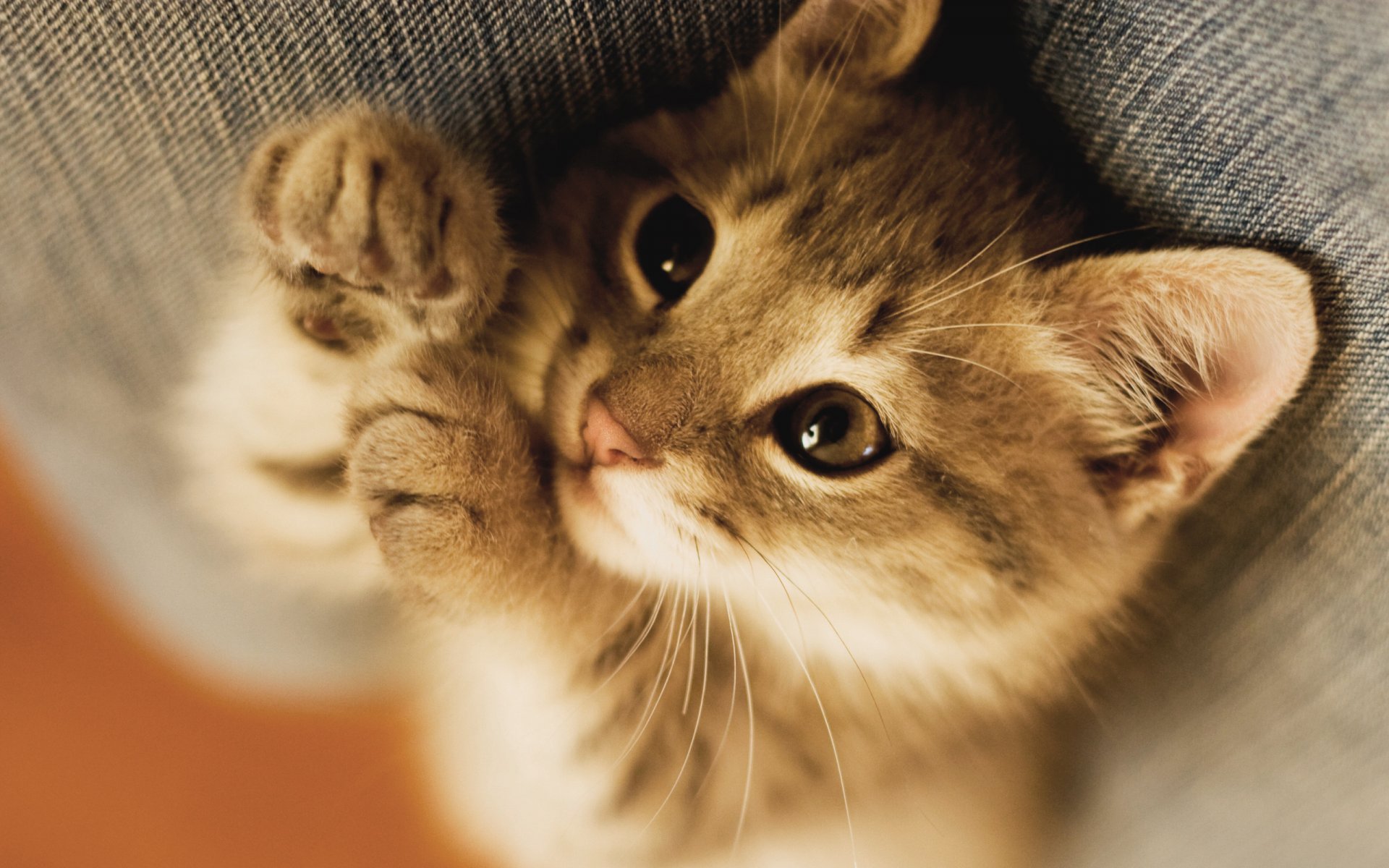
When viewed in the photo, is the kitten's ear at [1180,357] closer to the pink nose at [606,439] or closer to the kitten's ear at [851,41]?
the kitten's ear at [851,41]

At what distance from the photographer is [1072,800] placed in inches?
47.1

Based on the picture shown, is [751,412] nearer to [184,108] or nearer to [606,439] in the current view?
[606,439]

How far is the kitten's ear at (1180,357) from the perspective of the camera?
2.16 ft

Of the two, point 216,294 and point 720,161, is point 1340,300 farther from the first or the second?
point 216,294

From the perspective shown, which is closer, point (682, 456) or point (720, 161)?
point (682, 456)

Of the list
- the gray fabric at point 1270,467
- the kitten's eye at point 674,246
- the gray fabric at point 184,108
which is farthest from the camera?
the kitten's eye at point 674,246

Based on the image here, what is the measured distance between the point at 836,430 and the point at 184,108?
645mm

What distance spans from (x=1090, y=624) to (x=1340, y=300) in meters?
0.40

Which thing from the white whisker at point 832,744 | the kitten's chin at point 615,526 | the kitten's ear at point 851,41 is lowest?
the white whisker at point 832,744

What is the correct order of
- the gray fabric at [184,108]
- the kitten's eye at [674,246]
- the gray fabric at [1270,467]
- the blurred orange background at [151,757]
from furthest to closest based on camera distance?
the blurred orange background at [151,757] → the kitten's eye at [674,246] → the gray fabric at [184,108] → the gray fabric at [1270,467]

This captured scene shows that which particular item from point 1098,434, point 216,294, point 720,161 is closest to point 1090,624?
point 1098,434

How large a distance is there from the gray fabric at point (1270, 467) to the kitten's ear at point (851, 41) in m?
0.12

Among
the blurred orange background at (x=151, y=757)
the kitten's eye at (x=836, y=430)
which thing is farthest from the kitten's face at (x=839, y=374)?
the blurred orange background at (x=151, y=757)

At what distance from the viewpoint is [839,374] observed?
2.47ft
